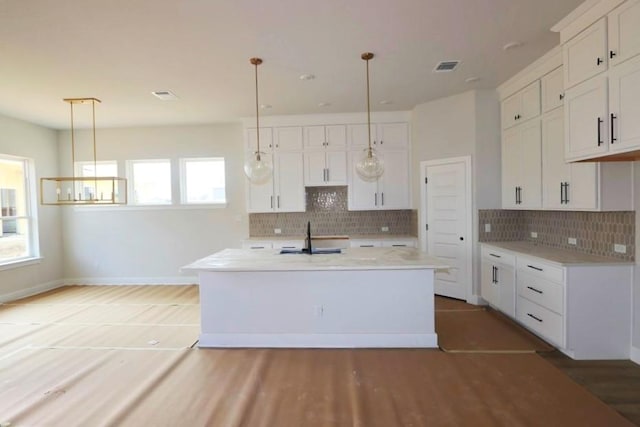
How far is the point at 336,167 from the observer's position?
5434mm

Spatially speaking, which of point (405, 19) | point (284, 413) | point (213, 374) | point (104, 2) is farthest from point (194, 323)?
point (405, 19)

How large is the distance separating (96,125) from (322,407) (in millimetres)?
5913

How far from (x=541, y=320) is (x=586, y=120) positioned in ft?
6.11

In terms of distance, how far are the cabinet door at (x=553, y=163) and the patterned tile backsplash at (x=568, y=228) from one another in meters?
0.36

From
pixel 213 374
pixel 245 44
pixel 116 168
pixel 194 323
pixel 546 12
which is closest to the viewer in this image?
pixel 546 12

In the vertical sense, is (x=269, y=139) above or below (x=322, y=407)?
above

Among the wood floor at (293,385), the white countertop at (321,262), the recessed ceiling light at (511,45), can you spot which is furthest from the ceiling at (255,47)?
the wood floor at (293,385)

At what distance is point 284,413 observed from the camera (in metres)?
2.26

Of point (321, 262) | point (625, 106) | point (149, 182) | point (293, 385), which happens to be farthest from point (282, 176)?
point (625, 106)

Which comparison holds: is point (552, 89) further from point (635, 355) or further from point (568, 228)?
point (635, 355)

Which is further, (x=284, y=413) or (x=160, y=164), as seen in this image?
(x=160, y=164)

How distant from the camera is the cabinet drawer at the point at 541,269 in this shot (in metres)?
2.93

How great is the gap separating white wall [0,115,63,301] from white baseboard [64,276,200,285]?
350 mm

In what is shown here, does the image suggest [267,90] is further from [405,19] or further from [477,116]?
[477,116]
